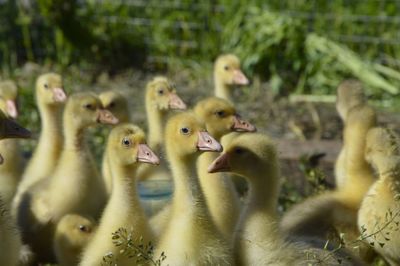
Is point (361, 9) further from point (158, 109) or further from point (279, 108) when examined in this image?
point (158, 109)

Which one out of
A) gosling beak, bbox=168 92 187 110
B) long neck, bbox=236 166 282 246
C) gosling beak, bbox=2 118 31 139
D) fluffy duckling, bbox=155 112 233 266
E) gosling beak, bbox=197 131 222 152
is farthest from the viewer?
gosling beak, bbox=168 92 187 110

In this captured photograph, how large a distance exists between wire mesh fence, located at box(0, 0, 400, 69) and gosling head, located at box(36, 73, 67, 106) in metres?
3.15

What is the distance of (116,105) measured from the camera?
247 inches

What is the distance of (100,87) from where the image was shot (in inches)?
355

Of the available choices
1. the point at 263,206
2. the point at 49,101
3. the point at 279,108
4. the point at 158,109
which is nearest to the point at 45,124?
the point at 49,101

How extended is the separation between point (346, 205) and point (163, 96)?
140 cm

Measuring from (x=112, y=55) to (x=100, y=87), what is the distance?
642mm

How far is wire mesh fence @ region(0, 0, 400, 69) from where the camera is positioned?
9.34 metres

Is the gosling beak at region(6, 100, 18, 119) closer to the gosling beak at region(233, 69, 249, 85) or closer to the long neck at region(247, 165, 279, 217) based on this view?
the gosling beak at region(233, 69, 249, 85)

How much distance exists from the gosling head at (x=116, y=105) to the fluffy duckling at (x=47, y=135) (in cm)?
25

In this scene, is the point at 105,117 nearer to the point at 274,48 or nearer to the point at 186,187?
the point at 186,187

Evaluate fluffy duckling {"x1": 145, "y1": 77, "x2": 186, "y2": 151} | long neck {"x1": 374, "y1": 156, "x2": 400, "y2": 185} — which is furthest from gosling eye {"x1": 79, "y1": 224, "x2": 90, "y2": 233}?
long neck {"x1": 374, "y1": 156, "x2": 400, "y2": 185}

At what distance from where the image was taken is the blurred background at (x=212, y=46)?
28.9ft

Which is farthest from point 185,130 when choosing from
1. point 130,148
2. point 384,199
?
point 384,199
